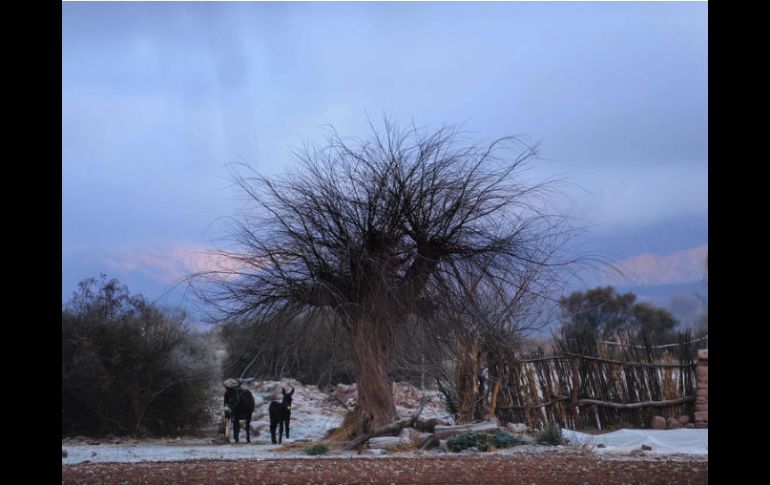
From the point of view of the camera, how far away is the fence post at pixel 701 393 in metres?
14.7

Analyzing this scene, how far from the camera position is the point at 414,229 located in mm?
13492

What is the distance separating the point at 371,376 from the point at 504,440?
8.20ft

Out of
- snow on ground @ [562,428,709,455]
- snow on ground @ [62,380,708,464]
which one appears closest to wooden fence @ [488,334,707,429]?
snow on ground @ [562,428,709,455]

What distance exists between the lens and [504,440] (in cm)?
1304

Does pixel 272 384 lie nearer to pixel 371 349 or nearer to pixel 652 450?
pixel 371 349

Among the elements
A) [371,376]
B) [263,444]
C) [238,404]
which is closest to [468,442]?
[371,376]

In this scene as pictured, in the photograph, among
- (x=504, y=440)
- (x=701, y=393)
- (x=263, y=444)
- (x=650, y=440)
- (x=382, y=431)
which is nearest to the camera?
(x=504, y=440)

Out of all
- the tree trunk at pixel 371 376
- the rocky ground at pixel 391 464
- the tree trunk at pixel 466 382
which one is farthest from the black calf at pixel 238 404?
the tree trunk at pixel 466 382

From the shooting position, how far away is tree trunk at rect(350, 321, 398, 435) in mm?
13906

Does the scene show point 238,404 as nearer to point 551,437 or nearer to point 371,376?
point 371,376

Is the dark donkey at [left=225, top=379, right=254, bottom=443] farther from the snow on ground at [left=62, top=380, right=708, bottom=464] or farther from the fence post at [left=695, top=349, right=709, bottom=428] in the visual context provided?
the fence post at [left=695, top=349, right=709, bottom=428]

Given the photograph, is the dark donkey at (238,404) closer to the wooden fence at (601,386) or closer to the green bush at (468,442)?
the wooden fence at (601,386)

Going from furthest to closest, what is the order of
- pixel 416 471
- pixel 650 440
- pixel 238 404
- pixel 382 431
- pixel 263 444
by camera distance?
pixel 238 404 → pixel 263 444 → pixel 382 431 → pixel 650 440 → pixel 416 471

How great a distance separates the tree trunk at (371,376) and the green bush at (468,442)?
1.62 metres
